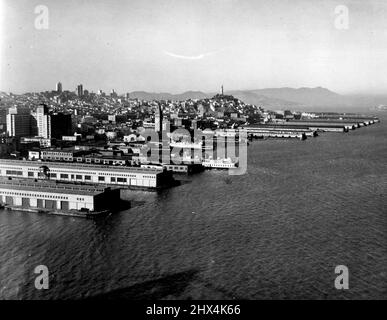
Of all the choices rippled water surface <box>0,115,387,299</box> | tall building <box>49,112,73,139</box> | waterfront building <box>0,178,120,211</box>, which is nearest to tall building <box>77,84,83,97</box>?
tall building <box>49,112,73,139</box>

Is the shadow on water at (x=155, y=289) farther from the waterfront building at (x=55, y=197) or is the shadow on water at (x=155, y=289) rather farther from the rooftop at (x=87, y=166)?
the rooftop at (x=87, y=166)

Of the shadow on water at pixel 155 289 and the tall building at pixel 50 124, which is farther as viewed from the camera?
the tall building at pixel 50 124

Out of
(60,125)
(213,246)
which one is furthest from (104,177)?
(60,125)

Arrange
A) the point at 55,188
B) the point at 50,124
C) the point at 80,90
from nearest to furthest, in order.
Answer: the point at 55,188 → the point at 50,124 → the point at 80,90

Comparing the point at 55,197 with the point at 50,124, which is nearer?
the point at 55,197

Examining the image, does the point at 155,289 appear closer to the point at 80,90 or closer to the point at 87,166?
the point at 87,166

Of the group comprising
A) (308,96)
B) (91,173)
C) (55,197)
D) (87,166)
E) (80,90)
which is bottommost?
(55,197)

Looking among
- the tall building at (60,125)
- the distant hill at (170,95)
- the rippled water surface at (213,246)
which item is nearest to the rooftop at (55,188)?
the rippled water surface at (213,246)
